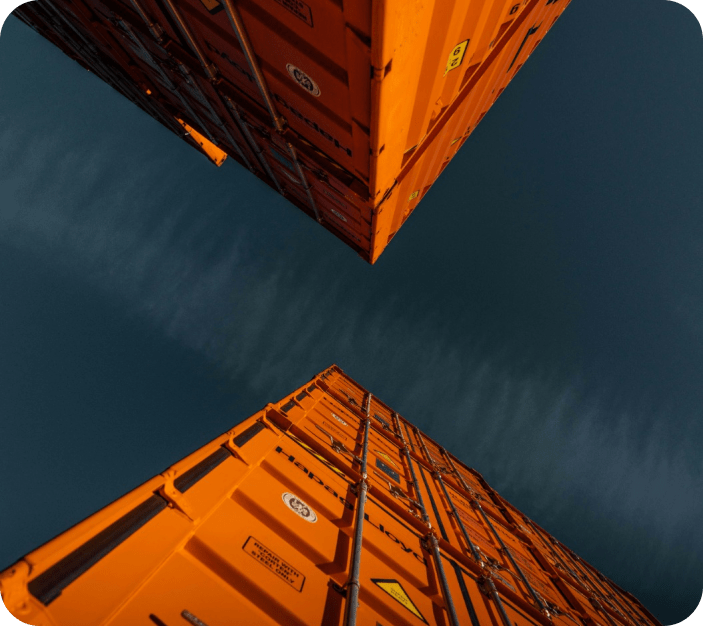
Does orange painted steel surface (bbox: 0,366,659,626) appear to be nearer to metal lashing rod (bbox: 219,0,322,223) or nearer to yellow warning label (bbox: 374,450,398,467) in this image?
yellow warning label (bbox: 374,450,398,467)

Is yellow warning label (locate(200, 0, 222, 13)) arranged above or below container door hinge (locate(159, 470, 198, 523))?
above

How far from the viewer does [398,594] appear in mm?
2375

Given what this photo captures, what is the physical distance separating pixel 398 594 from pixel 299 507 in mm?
837

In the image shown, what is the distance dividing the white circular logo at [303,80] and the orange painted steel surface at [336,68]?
2 centimetres

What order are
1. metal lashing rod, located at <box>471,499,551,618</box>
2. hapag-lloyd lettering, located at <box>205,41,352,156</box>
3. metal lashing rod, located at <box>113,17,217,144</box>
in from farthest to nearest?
metal lashing rod, located at <box>113,17,217,144</box> < hapag-lloyd lettering, located at <box>205,41,352,156</box> < metal lashing rod, located at <box>471,499,551,618</box>

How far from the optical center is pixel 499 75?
5.96 m

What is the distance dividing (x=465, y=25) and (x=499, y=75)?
10.3 ft

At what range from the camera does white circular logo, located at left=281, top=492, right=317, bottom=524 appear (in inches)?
99.4

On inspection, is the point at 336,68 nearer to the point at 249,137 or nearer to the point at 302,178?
the point at 302,178

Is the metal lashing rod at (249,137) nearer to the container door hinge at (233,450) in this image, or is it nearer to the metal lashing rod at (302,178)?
the metal lashing rod at (302,178)

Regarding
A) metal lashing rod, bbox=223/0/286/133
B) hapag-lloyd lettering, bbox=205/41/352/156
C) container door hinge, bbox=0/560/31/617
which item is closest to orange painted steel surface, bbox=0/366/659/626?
container door hinge, bbox=0/560/31/617

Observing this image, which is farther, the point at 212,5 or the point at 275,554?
the point at 212,5

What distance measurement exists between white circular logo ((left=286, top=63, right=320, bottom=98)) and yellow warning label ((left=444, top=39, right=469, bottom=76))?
134cm

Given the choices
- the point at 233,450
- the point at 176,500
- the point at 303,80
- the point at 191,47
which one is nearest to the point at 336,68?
the point at 303,80
